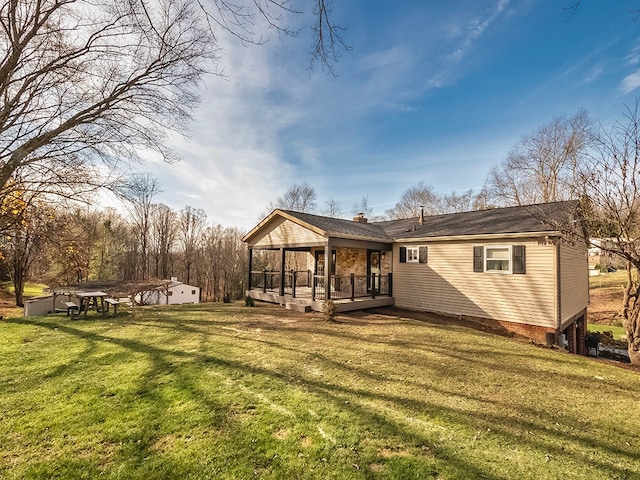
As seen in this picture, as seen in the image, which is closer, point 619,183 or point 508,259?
point 619,183

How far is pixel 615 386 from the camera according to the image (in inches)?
216

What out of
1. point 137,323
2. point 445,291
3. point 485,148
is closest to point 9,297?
point 137,323

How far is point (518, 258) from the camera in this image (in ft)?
33.3

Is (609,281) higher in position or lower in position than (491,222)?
lower

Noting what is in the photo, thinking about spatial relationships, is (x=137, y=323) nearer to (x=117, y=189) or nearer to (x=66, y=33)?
(x=117, y=189)

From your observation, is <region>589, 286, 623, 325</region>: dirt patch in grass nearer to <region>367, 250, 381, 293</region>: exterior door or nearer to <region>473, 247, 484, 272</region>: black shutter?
<region>473, 247, 484, 272</region>: black shutter

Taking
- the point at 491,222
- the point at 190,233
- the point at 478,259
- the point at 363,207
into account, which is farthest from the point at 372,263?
the point at 190,233

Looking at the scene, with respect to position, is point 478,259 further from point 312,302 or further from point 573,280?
point 312,302

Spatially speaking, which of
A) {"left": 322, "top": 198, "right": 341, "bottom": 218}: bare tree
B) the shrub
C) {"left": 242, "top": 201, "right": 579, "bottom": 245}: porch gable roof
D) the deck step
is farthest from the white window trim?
{"left": 322, "top": 198, "right": 341, "bottom": 218}: bare tree

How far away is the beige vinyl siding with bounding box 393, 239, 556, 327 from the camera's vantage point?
9672mm

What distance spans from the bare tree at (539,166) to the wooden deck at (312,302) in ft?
55.0

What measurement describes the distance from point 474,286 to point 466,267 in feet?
2.53

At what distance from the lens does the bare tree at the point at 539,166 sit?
21.1m

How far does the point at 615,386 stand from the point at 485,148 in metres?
15.8
